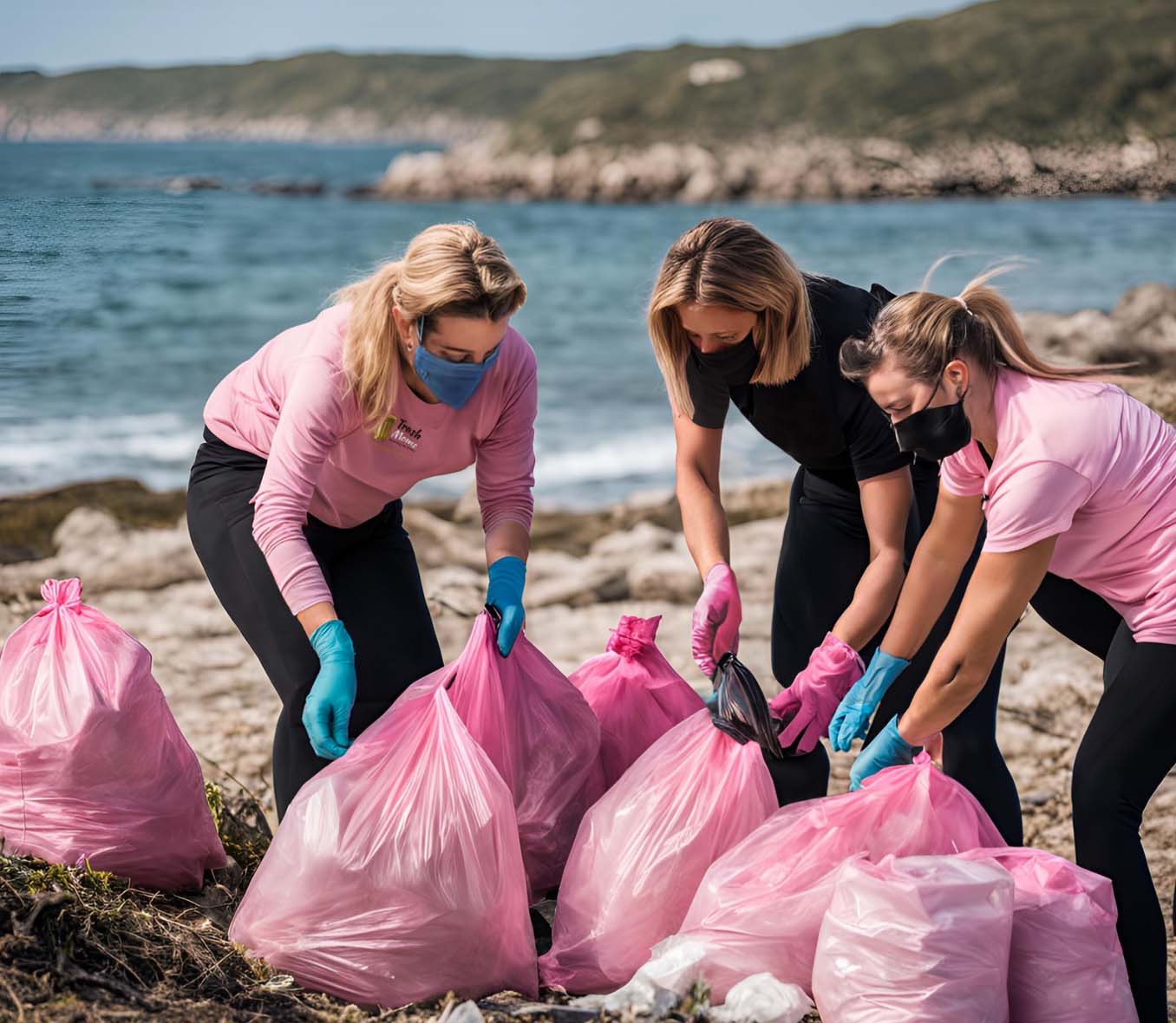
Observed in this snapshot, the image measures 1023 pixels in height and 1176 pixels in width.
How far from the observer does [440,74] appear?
99.9 metres

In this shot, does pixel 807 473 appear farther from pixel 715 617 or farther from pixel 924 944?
pixel 924 944

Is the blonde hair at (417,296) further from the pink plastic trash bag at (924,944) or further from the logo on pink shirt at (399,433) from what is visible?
the pink plastic trash bag at (924,944)

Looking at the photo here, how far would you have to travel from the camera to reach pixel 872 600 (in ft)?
7.68

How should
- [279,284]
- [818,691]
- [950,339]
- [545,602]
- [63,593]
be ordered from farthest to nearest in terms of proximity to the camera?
1. [279,284]
2. [545,602]
3. [63,593]
4. [818,691]
5. [950,339]

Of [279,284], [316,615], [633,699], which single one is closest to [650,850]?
[633,699]

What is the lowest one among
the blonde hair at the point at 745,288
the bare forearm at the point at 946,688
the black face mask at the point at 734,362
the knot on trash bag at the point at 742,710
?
the knot on trash bag at the point at 742,710

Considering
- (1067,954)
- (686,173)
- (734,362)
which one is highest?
(686,173)

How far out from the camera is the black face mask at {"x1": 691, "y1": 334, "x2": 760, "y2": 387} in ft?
7.61

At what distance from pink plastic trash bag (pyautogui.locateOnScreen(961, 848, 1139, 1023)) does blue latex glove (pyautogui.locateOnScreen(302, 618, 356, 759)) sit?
1.08 meters

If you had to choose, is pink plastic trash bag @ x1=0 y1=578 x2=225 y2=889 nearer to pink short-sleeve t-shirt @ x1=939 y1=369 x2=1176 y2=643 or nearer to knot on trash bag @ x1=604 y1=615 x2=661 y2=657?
knot on trash bag @ x1=604 y1=615 x2=661 y2=657

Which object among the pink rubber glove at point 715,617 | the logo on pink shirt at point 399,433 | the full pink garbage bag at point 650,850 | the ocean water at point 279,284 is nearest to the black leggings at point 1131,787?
the full pink garbage bag at point 650,850

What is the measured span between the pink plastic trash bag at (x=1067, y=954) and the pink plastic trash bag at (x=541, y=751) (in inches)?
33.4

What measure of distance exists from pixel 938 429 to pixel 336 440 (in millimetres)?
1065

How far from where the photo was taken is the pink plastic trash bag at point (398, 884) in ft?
6.76
